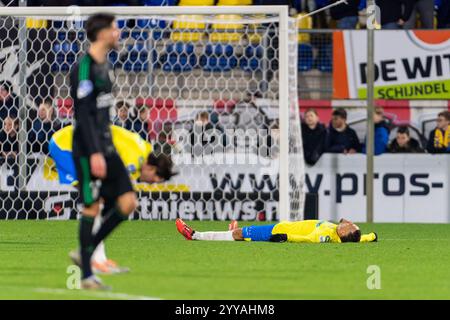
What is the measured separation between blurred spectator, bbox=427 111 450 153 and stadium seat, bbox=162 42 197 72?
3.46 meters

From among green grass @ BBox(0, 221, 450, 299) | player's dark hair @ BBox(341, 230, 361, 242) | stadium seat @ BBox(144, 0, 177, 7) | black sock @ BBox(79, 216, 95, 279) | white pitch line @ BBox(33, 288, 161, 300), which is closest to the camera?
white pitch line @ BBox(33, 288, 161, 300)

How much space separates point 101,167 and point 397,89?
42.8ft

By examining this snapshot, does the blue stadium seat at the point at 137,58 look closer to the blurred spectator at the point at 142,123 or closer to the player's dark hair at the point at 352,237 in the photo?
the blurred spectator at the point at 142,123

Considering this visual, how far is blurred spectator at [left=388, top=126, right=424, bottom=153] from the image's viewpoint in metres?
19.4

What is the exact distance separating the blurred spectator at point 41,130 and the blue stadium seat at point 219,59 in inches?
93.5

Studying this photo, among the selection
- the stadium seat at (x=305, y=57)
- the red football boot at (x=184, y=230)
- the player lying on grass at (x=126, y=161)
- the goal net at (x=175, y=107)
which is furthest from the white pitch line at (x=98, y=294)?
the stadium seat at (x=305, y=57)

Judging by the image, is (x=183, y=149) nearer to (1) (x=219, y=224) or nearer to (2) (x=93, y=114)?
(1) (x=219, y=224)

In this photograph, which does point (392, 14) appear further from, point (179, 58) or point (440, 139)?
point (179, 58)

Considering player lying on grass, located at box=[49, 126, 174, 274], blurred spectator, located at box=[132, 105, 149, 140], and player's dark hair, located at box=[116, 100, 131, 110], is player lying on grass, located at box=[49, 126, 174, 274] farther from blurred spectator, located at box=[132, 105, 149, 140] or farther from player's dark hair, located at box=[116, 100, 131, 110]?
blurred spectator, located at box=[132, 105, 149, 140]

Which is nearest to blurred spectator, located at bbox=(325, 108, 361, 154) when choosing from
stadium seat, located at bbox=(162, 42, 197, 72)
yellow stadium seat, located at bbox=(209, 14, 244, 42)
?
yellow stadium seat, located at bbox=(209, 14, 244, 42)

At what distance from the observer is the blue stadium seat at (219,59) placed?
1942 centimetres

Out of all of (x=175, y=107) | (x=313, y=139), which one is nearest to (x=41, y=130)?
(x=175, y=107)

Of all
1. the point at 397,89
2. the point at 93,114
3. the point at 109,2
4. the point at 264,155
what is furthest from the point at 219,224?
the point at 93,114

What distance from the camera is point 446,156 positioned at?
19016 millimetres
